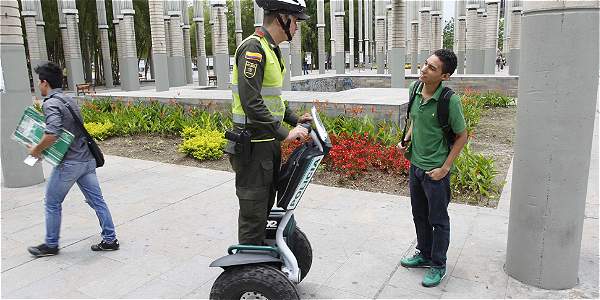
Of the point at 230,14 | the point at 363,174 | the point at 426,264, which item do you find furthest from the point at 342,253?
the point at 230,14

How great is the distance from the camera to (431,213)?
344 cm

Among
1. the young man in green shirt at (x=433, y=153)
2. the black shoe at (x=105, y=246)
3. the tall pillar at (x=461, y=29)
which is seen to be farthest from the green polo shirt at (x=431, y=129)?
the tall pillar at (x=461, y=29)

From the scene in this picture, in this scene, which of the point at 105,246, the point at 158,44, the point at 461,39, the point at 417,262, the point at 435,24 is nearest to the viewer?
the point at 417,262

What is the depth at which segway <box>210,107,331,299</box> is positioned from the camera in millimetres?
2828

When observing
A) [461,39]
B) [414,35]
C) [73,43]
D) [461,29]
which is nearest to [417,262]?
[73,43]

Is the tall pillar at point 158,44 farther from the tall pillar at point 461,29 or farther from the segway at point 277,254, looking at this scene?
the tall pillar at point 461,29

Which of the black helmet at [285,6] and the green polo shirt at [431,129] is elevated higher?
the black helmet at [285,6]

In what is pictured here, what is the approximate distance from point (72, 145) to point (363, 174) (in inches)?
158

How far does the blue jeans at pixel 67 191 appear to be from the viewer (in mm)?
4066

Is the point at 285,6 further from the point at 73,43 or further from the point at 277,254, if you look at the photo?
the point at 73,43

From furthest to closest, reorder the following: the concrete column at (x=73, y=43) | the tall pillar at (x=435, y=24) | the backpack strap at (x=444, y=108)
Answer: the tall pillar at (x=435, y=24) → the concrete column at (x=73, y=43) → the backpack strap at (x=444, y=108)

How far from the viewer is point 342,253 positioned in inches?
165

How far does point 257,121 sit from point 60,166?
2318 mm

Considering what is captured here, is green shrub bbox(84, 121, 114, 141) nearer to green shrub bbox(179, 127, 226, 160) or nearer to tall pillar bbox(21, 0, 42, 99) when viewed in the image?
green shrub bbox(179, 127, 226, 160)
